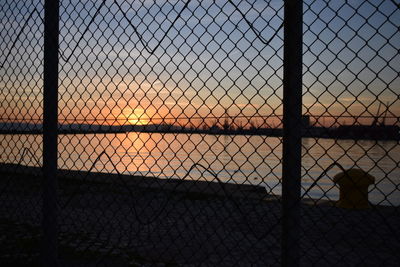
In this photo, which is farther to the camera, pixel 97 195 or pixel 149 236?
pixel 97 195

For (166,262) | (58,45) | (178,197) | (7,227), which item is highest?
(58,45)

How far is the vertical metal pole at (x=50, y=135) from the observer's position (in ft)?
10.6

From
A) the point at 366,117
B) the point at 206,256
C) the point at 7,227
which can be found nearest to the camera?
the point at 366,117

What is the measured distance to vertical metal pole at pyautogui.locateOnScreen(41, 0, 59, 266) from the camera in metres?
3.24

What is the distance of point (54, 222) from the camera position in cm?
325

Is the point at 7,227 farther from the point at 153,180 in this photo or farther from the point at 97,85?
the point at 153,180

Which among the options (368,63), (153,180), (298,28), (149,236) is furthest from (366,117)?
(153,180)

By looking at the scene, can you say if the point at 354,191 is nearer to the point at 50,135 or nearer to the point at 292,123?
the point at 292,123

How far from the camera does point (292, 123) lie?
7.54ft

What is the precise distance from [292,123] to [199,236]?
3810 mm

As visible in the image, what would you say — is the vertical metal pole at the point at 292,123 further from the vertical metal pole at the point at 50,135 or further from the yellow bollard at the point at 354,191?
the yellow bollard at the point at 354,191

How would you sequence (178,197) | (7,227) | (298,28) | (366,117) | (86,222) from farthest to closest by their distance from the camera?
(178,197)
(86,222)
(7,227)
(366,117)
(298,28)

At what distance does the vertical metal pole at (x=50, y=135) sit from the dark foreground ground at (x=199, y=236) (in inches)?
19.8

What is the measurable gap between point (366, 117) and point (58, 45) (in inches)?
117
